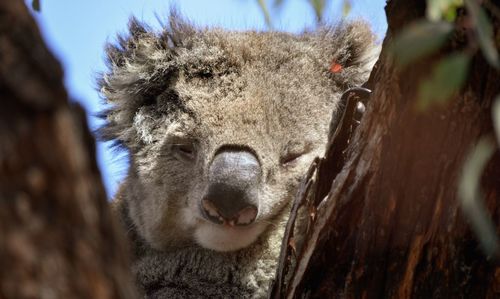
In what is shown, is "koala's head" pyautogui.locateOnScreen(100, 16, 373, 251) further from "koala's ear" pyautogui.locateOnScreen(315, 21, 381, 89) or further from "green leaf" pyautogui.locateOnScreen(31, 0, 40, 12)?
"green leaf" pyautogui.locateOnScreen(31, 0, 40, 12)

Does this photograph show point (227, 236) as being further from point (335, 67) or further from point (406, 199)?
point (406, 199)

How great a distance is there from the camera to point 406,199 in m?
1.84

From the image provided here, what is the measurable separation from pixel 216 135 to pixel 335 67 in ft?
2.70

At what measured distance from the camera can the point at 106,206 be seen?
3.04 ft

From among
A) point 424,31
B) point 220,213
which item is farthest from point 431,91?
point 220,213

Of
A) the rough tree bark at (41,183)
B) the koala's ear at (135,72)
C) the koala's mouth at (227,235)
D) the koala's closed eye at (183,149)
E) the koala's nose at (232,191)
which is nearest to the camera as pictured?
the rough tree bark at (41,183)

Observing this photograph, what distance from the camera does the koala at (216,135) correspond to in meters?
3.03

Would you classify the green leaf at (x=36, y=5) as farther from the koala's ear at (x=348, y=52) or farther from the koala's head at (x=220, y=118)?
the koala's ear at (x=348, y=52)

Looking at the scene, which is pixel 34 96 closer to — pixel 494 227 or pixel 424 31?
pixel 424 31

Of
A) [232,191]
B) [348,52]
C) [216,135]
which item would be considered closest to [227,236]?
[232,191]

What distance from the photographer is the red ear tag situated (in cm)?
358

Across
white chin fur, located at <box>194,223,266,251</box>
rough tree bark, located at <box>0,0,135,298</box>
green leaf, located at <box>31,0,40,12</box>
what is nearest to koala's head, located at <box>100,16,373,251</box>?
white chin fur, located at <box>194,223,266,251</box>

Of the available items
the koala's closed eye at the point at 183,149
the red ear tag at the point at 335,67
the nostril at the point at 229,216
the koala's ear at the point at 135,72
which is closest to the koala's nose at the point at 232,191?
the nostril at the point at 229,216

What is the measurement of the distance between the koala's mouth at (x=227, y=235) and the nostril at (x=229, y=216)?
0.06m
